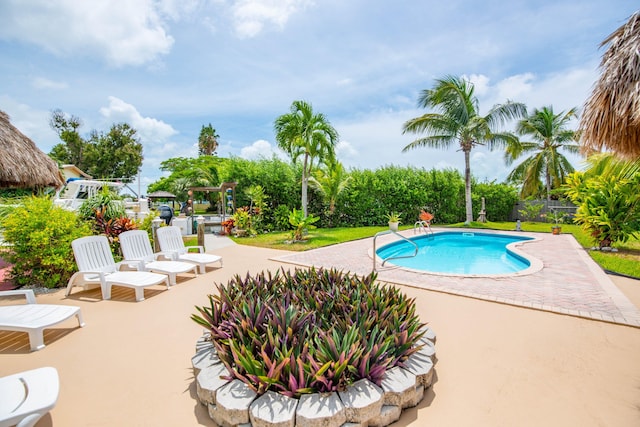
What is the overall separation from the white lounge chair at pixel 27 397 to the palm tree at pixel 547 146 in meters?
25.5

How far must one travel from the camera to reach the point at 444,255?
11.2 meters

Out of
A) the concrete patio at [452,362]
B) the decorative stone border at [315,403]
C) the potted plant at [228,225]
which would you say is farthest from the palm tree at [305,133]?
the decorative stone border at [315,403]

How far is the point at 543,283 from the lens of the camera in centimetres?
625

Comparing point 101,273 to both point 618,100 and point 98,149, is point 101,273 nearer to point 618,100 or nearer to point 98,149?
point 618,100

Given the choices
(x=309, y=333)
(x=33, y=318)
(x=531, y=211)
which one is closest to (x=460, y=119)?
(x=531, y=211)

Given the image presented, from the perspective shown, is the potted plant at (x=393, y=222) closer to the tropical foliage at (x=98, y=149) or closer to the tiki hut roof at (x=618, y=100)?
the tiki hut roof at (x=618, y=100)

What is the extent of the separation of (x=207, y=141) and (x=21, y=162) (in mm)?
43868

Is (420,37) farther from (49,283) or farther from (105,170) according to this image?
(105,170)

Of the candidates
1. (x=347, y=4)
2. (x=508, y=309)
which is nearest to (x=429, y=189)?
(x=347, y=4)

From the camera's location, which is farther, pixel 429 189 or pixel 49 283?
pixel 429 189

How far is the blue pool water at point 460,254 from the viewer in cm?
909

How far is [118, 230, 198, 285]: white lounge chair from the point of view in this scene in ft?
20.5

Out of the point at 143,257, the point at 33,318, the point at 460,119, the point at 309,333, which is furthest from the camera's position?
the point at 460,119

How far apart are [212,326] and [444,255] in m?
9.84
